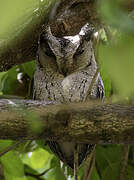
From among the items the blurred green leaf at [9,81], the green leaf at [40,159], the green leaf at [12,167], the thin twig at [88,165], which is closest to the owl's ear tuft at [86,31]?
the blurred green leaf at [9,81]

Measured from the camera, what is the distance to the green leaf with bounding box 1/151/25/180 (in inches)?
72.4

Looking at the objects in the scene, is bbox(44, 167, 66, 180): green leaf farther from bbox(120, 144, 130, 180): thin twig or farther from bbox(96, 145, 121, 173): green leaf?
bbox(120, 144, 130, 180): thin twig

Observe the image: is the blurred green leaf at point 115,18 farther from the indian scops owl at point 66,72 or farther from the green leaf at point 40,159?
the green leaf at point 40,159

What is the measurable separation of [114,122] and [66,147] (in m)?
0.90

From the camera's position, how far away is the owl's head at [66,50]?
5.78 ft

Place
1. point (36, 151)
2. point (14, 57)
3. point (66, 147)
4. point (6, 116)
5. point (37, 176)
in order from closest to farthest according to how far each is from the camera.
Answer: point (6, 116)
point (14, 57)
point (66, 147)
point (37, 176)
point (36, 151)

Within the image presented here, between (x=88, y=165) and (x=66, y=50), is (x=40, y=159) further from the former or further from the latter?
(x=66, y=50)

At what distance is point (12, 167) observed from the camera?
73.3 inches

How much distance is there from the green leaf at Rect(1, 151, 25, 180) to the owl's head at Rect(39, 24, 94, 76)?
606mm

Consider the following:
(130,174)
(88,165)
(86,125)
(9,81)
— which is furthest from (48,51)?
(130,174)

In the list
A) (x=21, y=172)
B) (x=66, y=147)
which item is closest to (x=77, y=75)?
(x=66, y=147)

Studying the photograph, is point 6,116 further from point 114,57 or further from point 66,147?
point 66,147

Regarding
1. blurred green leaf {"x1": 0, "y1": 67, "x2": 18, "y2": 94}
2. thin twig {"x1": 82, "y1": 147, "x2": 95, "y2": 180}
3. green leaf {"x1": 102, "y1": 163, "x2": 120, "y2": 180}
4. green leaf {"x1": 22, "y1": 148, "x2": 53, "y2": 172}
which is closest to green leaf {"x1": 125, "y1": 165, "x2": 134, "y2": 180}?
green leaf {"x1": 102, "y1": 163, "x2": 120, "y2": 180}

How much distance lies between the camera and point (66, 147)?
1.93 m
